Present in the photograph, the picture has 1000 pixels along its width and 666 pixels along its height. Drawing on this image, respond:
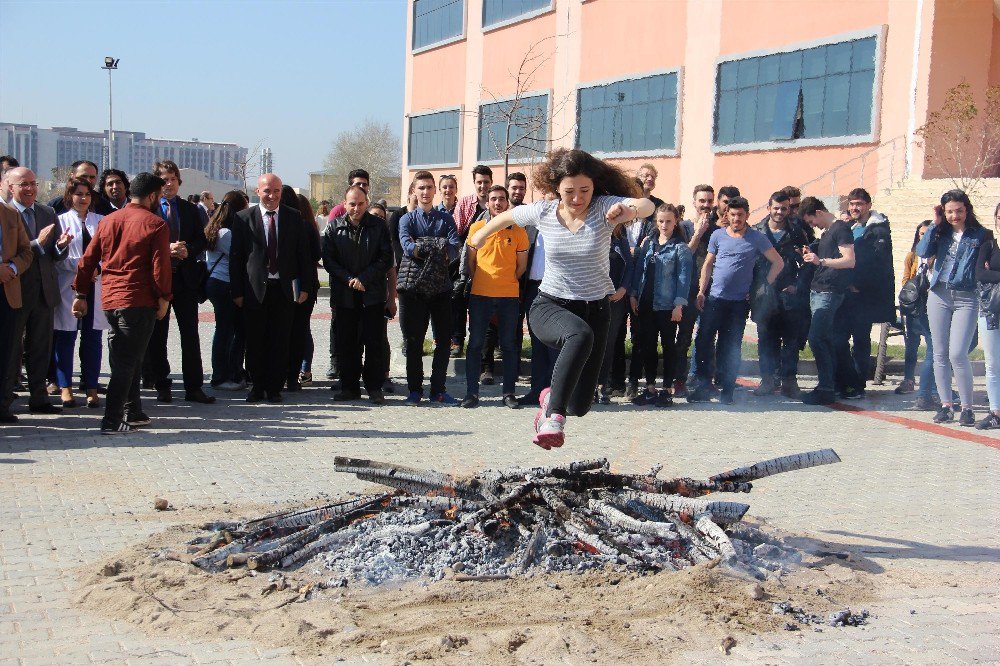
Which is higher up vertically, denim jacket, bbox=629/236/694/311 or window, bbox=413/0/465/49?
window, bbox=413/0/465/49

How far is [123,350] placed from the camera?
910 centimetres

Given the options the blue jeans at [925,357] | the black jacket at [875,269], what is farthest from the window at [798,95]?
the black jacket at [875,269]

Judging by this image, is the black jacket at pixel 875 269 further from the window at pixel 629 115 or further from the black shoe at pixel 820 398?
the window at pixel 629 115

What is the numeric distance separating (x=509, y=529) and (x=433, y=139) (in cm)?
4228

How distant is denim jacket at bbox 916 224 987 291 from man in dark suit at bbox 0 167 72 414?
8.57m

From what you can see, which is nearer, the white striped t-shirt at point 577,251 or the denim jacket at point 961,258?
the white striped t-shirt at point 577,251

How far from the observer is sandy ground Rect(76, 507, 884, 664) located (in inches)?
178

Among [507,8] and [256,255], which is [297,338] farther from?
[507,8]

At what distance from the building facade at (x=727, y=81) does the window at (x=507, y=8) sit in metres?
0.07

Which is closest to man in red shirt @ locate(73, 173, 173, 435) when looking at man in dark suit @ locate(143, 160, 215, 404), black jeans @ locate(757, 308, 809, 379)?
man in dark suit @ locate(143, 160, 215, 404)

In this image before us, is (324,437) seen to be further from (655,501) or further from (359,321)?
(655,501)

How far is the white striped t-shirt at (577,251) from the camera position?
6.80 meters

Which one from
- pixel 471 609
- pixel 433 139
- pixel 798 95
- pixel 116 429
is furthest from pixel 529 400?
pixel 433 139

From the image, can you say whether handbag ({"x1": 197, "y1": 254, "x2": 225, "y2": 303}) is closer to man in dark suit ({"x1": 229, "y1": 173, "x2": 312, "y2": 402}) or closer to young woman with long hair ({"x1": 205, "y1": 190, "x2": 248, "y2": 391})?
young woman with long hair ({"x1": 205, "y1": 190, "x2": 248, "y2": 391})
